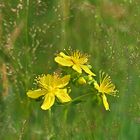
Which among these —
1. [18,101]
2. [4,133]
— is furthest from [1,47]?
[4,133]

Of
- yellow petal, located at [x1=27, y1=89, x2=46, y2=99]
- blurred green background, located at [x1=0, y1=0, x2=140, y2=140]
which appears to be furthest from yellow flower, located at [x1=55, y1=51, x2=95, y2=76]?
blurred green background, located at [x1=0, y1=0, x2=140, y2=140]

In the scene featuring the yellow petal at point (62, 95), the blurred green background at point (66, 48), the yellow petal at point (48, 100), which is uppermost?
the yellow petal at point (62, 95)

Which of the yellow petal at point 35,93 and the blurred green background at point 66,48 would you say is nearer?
the yellow petal at point 35,93

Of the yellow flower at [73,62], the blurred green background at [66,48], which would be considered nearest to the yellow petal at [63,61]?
the yellow flower at [73,62]

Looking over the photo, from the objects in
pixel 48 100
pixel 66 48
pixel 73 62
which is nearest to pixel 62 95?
Result: pixel 48 100

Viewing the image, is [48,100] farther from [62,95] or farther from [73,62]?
[73,62]

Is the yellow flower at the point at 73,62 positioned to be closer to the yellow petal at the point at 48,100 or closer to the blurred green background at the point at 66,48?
the yellow petal at the point at 48,100

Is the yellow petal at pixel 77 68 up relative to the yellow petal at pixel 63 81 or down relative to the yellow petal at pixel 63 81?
up
